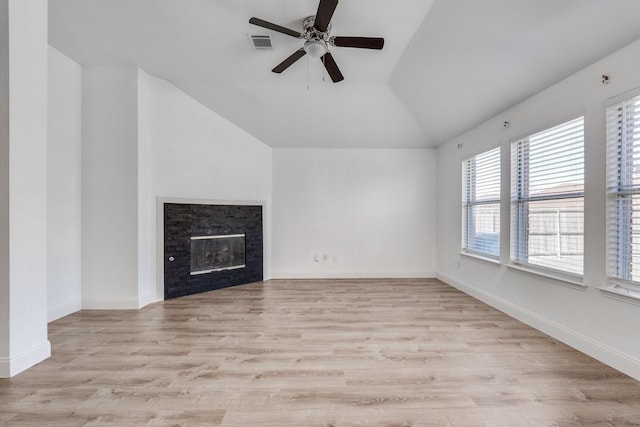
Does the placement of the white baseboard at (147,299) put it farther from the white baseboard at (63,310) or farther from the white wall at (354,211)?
the white wall at (354,211)

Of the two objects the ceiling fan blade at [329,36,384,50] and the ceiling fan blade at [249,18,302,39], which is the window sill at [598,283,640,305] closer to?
the ceiling fan blade at [329,36,384,50]

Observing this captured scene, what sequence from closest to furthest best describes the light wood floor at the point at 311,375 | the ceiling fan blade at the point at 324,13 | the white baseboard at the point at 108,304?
the light wood floor at the point at 311,375 < the ceiling fan blade at the point at 324,13 < the white baseboard at the point at 108,304

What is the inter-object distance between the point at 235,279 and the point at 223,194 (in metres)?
1.39

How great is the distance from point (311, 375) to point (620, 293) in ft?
7.70

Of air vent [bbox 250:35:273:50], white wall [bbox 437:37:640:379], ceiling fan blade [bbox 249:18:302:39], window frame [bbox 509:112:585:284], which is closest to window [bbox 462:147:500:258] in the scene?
white wall [bbox 437:37:640:379]

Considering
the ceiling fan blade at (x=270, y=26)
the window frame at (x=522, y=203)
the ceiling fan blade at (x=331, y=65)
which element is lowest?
the window frame at (x=522, y=203)

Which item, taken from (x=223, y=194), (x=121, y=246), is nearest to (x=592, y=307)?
(x=223, y=194)

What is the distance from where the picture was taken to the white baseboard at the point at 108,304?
10.9 ft

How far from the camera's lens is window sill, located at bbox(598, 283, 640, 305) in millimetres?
1937

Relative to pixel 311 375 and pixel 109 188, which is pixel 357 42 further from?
pixel 109 188

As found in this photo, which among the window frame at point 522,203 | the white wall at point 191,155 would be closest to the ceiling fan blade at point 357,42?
the window frame at point 522,203

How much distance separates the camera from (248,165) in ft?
15.4

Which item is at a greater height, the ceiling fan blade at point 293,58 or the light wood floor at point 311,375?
the ceiling fan blade at point 293,58

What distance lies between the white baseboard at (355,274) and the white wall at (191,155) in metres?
0.46
